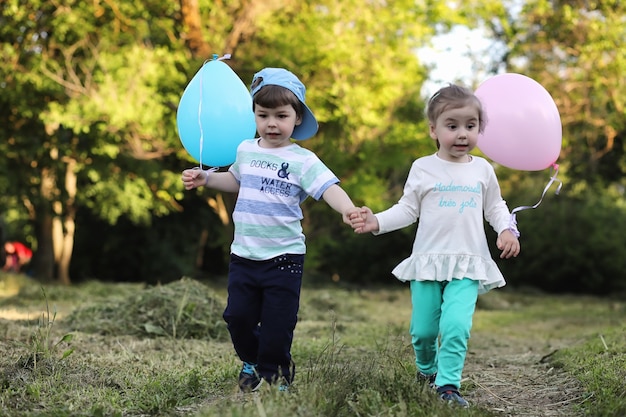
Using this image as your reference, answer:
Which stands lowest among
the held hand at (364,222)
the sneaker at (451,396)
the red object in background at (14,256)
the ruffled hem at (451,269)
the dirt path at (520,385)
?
the red object in background at (14,256)

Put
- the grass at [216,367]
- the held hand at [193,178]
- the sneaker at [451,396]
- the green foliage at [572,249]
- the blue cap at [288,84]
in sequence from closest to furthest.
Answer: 1. the grass at [216,367]
2. the sneaker at [451,396]
3. the blue cap at [288,84]
4. the held hand at [193,178]
5. the green foliage at [572,249]

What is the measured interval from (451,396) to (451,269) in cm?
60

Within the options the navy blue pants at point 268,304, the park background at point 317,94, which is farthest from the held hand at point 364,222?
the park background at point 317,94

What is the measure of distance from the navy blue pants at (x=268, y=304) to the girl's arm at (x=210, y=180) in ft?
1.34

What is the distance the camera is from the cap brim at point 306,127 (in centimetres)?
416

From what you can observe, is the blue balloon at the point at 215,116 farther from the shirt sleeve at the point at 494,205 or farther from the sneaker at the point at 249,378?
the shirt sleeve at the point at 494,205

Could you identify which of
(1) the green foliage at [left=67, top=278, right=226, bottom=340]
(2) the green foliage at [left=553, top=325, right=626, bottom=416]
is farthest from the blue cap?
(1) the green foliage at [left=67, top=278, right=226, bottom=340]

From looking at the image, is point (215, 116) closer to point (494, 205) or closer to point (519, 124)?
point (494, 205)

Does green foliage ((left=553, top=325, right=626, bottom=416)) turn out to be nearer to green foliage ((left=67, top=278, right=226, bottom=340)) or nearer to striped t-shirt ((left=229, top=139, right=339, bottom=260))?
striped t-shirt ((left=229, top=139, right=339, bottom=260))

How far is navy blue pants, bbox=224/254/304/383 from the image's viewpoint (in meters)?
3.91

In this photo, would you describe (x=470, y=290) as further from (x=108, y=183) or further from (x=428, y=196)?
(x=108, y=183)

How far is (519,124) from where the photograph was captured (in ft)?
14.6

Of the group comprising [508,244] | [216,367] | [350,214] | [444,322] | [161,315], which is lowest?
[161,315]

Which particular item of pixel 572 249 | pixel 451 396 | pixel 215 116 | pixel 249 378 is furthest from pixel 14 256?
pixel 451 396
